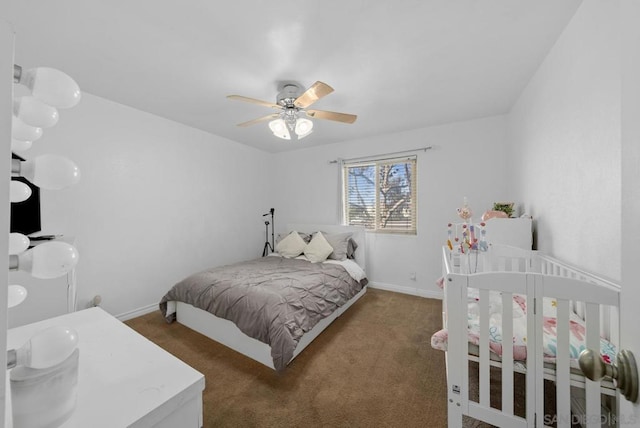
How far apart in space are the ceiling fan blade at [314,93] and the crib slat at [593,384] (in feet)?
5.97

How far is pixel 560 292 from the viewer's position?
40.2 inches

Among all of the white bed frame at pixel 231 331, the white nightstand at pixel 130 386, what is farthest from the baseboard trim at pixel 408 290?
the white nightstand at pixel 130 386

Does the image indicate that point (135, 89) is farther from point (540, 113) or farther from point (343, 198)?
point (540, 113)

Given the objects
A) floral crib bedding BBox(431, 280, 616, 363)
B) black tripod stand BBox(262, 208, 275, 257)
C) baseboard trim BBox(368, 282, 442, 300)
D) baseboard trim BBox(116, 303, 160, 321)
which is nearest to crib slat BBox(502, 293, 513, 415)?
floral crib bedding BBox(431, 280, 616, 363)

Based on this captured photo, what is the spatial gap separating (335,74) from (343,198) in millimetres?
2163

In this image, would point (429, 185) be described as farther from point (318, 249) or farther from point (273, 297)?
point (273, 297)

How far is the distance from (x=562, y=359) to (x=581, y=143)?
1189 mm

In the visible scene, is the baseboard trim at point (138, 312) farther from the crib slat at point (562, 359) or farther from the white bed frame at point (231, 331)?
the crib slat at point (562, 359)

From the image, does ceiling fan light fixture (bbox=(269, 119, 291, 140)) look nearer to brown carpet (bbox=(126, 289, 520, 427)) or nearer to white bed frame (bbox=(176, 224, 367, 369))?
white bed frame (bbox=(176, 224, 367, 369))

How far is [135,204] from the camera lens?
273 centimetres

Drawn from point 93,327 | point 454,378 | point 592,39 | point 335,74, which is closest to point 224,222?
point 335,74

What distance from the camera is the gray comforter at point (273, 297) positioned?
1.81 meters

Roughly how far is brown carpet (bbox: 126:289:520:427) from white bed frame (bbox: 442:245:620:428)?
0.43 metres

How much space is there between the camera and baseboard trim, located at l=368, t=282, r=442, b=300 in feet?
10.7
